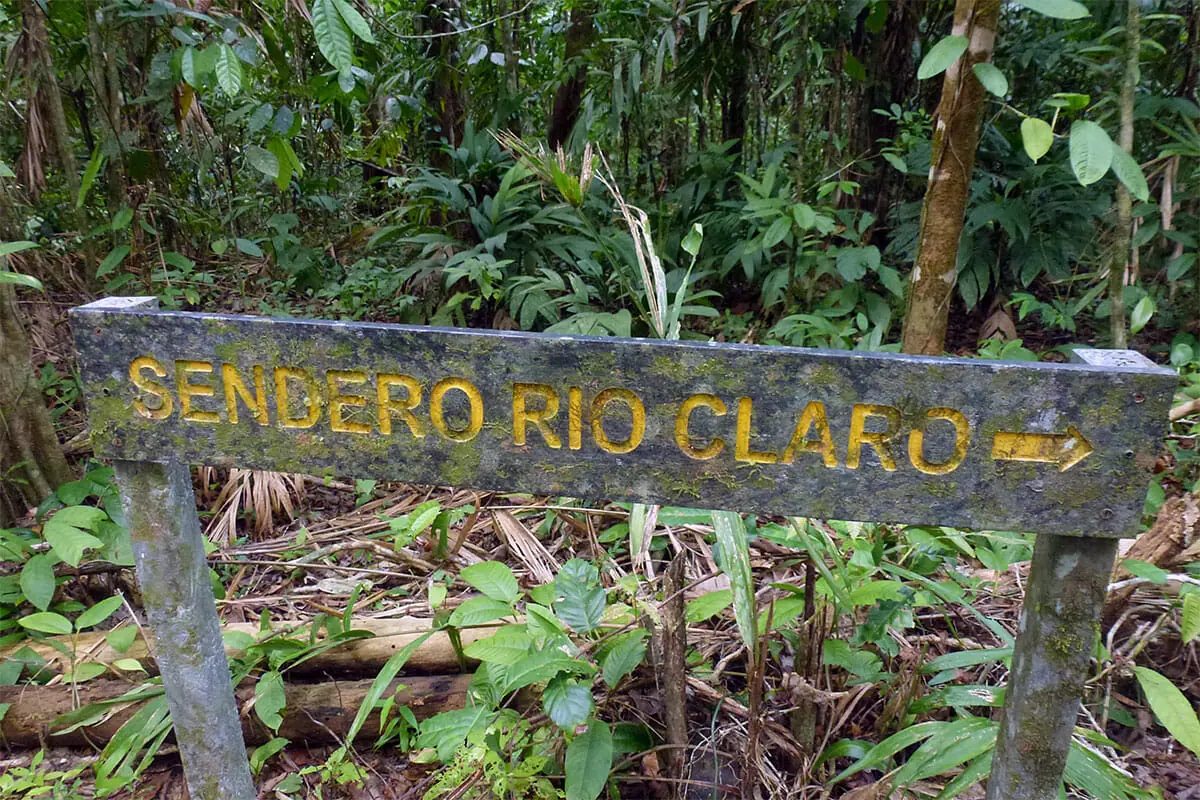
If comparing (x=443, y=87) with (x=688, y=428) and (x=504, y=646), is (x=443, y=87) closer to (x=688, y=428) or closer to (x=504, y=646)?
(x=504, y=646)

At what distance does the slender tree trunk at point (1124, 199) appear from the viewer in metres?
2.32

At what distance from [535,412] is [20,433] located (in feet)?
7.41

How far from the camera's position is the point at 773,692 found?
5.86 ft

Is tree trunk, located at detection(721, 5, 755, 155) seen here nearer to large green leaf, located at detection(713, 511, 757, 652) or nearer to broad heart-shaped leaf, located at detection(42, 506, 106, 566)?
large green leaf, located at detection(713, 511, 757, 652)

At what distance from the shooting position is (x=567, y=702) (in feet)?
4.52

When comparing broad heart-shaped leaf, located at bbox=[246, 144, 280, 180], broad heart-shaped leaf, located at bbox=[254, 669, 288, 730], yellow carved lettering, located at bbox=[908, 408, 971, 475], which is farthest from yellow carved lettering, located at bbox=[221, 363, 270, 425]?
broad heart-shaped leaf, located at bbox=[246, 144, 280, 180]

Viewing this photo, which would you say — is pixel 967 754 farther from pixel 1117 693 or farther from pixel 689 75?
pixel 689 75


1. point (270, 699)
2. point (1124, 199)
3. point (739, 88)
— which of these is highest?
point (739, 88)

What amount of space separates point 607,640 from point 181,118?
267 centimetres

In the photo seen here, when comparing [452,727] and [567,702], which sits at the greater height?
[567,702]

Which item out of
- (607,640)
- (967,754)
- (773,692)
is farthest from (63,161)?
(967,754)

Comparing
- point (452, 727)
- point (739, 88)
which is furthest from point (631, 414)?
point (739, 88)

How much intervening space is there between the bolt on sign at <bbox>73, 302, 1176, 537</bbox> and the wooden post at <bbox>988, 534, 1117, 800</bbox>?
0.08 m

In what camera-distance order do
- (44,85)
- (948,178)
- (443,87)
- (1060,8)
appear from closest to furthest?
(1060,8) < (948,178) < (44,85) < (443,87)
